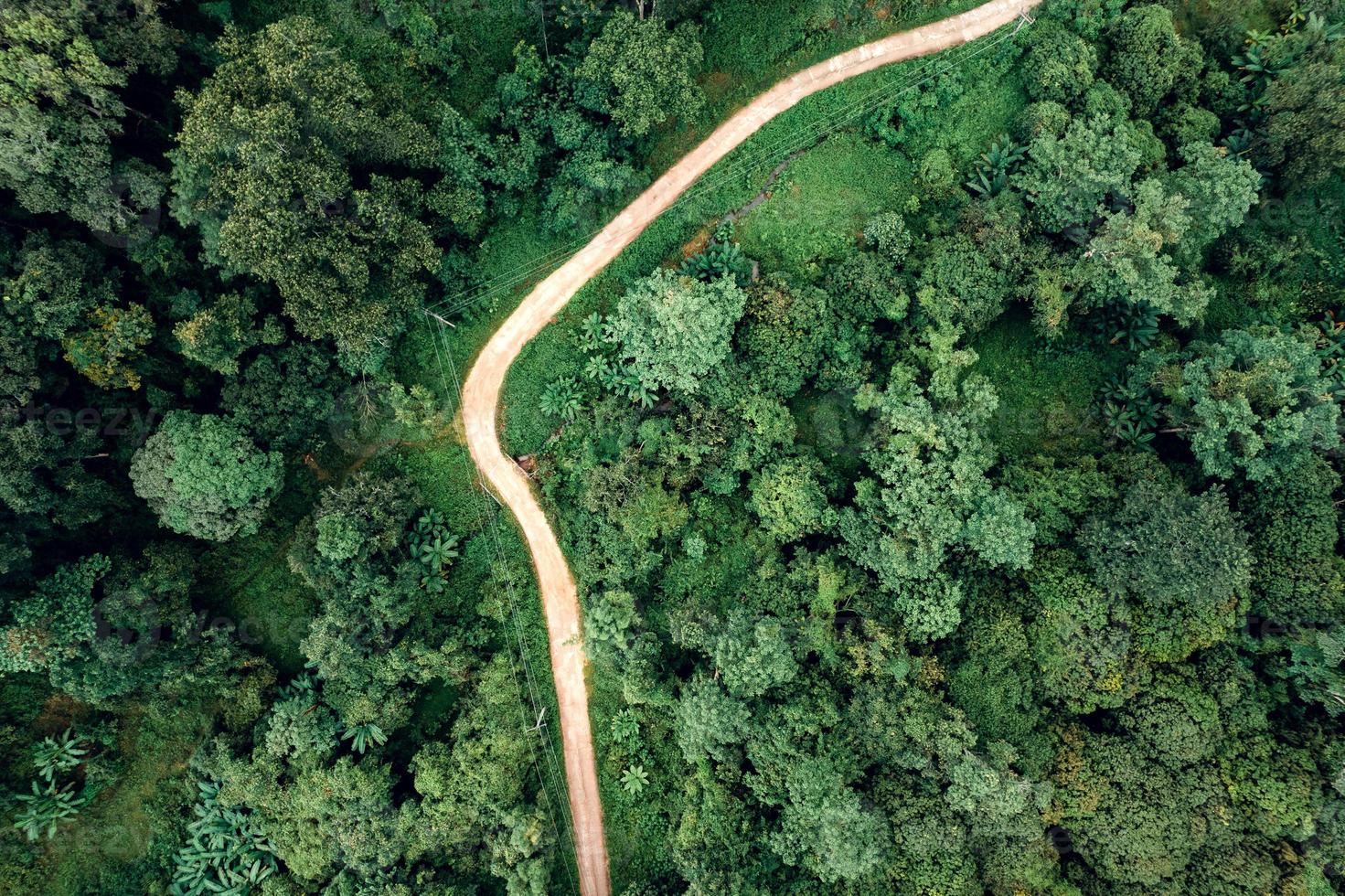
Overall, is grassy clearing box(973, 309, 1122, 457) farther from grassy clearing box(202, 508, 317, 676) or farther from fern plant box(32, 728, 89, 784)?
fern plant box(32, 728, 89, 784)

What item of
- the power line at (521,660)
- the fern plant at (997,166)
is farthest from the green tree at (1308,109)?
the power line at (521,660)

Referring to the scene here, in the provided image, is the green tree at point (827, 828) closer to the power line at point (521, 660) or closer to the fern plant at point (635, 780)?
the fern plant at point (635, 780)

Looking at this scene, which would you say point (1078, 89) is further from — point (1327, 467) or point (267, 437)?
point (267, 437)

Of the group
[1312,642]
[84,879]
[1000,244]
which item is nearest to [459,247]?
[1000,244]

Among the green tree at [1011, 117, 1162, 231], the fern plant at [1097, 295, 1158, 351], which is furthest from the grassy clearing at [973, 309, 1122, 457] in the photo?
the green tree at [1011, 117, 1162, 231]

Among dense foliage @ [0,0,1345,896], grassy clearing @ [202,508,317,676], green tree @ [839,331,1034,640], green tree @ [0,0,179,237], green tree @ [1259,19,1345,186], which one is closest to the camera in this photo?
green tree @ [0,0,179,237]

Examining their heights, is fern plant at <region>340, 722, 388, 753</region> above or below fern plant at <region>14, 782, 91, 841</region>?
below
